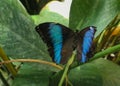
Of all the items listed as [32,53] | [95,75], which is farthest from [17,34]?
[95,75]

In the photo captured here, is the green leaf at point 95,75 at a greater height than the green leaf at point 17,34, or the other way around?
the green leaf at point 17,34

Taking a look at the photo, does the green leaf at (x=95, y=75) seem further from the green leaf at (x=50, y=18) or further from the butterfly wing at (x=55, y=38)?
the green leaf at (x=50, y=18)

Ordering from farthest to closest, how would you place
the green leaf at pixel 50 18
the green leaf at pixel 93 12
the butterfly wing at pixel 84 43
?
1. the green leaf at pixel 50 18
2. the green leaf at pixel 93 12
3. the butterfly wing at pixel 84 43

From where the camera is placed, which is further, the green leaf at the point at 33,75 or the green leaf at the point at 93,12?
the green leaf at the point at 93,12

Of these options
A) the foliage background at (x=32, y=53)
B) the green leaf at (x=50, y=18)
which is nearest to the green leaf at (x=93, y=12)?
the foliage background at (x=32, y=53)

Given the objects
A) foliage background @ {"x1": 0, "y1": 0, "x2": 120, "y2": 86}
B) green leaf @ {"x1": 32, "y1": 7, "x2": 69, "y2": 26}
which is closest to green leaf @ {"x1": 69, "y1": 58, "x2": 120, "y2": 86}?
foliage background @ {"x1": 0, "y1": 0, "x2": 120, "y2": 86}

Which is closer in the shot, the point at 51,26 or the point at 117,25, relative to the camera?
the point at 51,26

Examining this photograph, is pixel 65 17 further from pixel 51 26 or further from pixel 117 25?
pixel 51 26

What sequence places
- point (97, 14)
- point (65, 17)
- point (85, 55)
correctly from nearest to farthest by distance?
point (85, 55) → point (97, 14) → point (65, 17)

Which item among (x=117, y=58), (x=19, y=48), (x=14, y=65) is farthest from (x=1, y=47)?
(x=117, y=58)
